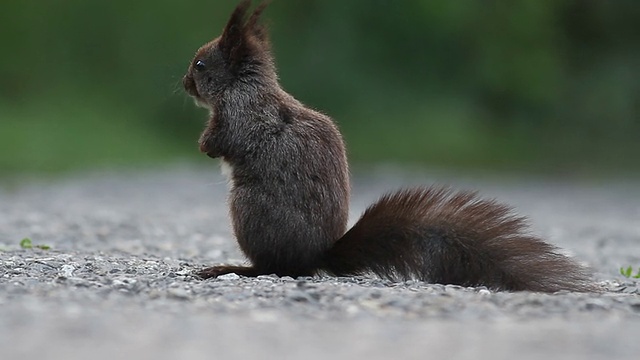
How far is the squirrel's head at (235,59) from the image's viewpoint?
773 cm

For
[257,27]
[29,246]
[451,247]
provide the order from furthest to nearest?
[29,246] < [257,27] < [451,247]

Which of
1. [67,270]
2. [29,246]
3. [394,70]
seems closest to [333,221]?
[67,270]

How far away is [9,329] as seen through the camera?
4883 millimetres

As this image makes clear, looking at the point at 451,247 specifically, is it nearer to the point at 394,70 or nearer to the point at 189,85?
the point at 189,85

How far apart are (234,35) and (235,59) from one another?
182 millimetres

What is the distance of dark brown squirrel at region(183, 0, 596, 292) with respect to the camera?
6691 millimetres

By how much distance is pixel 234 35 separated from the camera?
7.90m

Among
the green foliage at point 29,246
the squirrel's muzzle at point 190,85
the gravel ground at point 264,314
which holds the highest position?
the squirrel's muzzle at point 190,85

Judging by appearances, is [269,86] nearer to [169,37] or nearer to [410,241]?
[410,241]

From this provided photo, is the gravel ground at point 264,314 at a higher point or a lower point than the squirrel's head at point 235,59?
lower

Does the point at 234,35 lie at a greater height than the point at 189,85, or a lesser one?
greater

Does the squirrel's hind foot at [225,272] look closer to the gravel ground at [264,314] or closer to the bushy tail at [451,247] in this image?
the gravel ground at [264,314]

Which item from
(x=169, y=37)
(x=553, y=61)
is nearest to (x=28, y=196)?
(x=169, y=37)

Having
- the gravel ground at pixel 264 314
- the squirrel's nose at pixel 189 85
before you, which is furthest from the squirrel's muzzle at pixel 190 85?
the gravel ground at pixel 264 314
